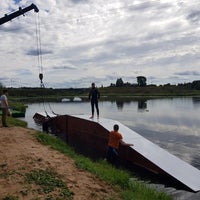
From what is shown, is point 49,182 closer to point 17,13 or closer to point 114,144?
point 114,144

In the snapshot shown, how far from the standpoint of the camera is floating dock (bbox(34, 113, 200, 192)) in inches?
488

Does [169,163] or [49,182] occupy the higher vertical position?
[49,182]

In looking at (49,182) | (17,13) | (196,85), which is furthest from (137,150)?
(196,85)

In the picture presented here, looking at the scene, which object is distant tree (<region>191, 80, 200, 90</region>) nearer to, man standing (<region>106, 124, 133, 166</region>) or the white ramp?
the white ramp

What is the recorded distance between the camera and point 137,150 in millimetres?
14242

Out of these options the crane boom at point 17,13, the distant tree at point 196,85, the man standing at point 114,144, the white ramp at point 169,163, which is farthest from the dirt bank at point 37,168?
the distant tree at point 196,85

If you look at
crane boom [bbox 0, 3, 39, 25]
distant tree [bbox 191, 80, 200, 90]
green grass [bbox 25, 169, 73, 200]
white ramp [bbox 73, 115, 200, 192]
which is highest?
crane boom [bbox 0, 3, 39, 25]

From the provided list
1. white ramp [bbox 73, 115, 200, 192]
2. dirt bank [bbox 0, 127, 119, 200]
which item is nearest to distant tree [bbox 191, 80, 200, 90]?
white ramp [bbox 73, 115, 200, 192]

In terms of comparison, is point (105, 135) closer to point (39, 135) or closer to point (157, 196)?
point (39, 135)

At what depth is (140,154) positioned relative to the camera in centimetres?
1384

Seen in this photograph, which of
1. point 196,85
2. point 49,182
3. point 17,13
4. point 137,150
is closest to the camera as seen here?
point 49,182

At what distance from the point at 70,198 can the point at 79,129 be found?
13998 mm

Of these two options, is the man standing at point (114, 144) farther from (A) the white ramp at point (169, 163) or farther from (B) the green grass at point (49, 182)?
(B) the green grass at point (49, 182)

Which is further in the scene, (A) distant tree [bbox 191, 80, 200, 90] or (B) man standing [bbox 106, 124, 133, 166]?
(A) distant tree [bbox 191, 80, 200, 90]
